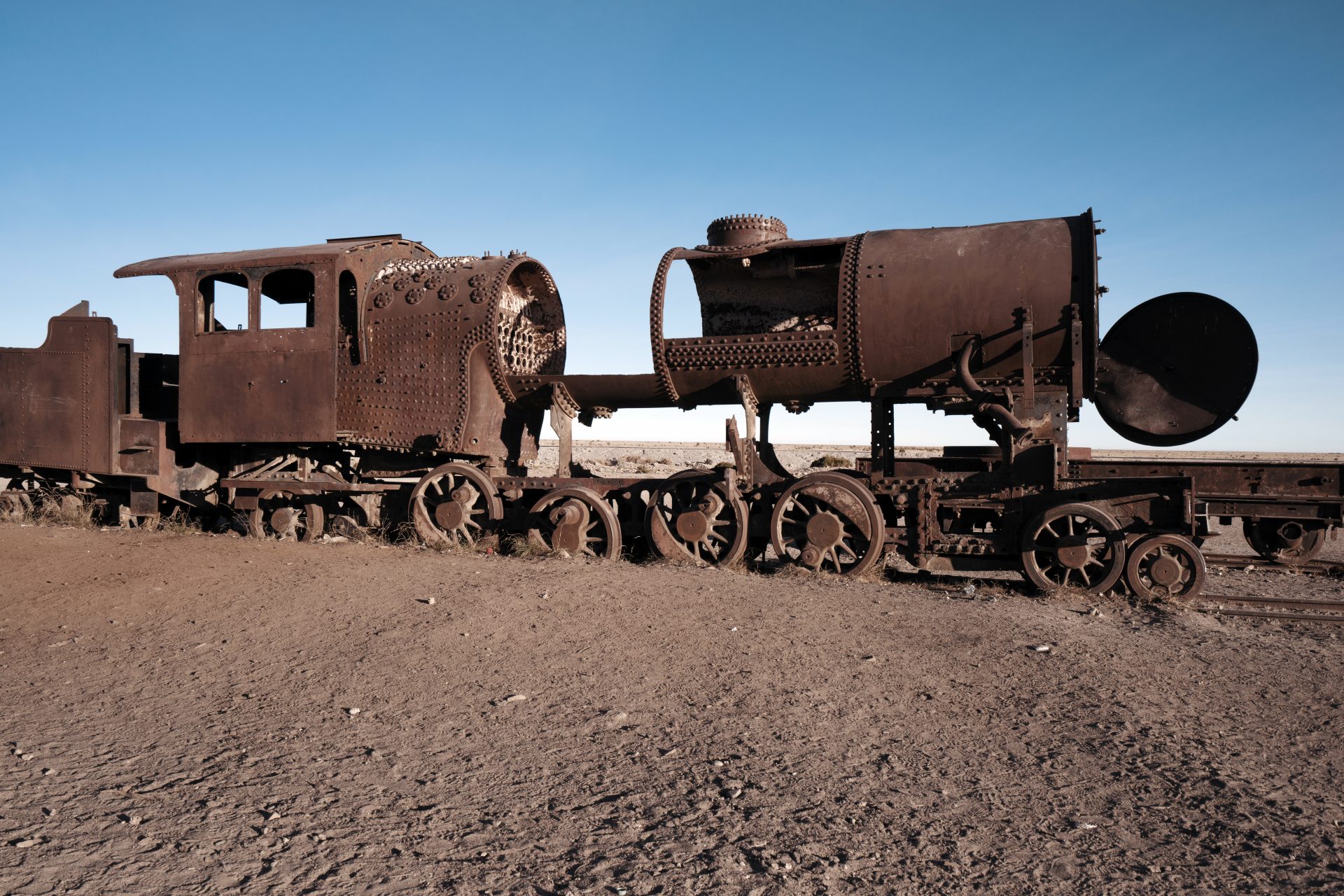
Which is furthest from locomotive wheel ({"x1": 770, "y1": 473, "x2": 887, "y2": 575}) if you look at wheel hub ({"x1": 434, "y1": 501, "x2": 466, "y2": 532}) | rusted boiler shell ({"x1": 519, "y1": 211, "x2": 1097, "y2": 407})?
wheel hub ({"x1": 434, "y1": 501, "x2": 466, "y2": 532})

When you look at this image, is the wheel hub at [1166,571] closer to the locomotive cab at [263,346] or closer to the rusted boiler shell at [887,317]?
the rusted boiler shell at [887,317]

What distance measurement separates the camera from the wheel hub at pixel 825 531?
8.54 m

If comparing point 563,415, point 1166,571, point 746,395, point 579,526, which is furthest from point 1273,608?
point 563,415

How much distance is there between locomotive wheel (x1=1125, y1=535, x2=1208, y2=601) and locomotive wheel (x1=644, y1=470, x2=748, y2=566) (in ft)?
11.5

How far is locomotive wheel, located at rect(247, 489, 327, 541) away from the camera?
10680mm

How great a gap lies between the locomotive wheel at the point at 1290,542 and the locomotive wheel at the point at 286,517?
10.4 meters

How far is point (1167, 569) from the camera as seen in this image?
7.72 m

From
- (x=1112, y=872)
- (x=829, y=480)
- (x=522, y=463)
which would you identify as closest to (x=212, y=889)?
(x=1112, y=872)

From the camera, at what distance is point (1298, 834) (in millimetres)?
3463

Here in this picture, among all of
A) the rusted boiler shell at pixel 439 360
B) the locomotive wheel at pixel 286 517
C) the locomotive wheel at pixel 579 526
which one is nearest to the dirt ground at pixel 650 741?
the locomotive wheel at pixel 579 526

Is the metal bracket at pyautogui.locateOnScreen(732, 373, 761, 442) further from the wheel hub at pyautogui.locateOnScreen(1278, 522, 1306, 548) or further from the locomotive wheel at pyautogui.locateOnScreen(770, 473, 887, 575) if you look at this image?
the wheel hub at pyautogui.locateOnScreen(1278, 522, 1306, 548)

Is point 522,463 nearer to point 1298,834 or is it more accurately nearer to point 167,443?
point 167,443

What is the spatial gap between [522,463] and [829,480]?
173 inches

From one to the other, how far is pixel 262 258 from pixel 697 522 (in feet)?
19.5
